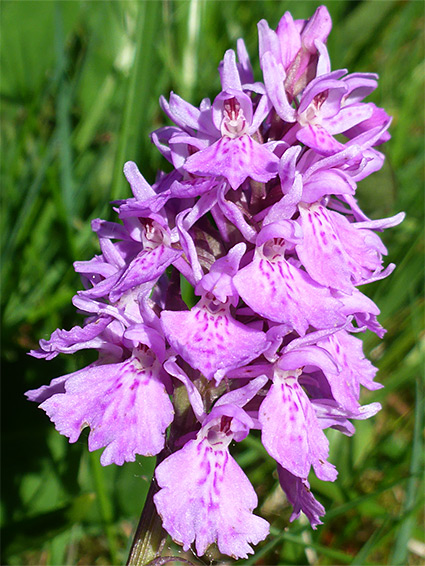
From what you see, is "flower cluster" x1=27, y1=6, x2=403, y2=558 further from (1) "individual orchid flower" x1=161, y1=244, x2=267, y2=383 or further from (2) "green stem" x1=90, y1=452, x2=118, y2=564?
(2) "green stem" x1=90, y1=452, x2=118, y2=564

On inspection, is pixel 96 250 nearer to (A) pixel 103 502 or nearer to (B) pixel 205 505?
(A) pixel 103 502

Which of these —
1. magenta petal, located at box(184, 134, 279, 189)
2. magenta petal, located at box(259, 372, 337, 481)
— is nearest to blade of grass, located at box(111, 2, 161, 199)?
magenta petal, located at box(184, 134, 279, 189)

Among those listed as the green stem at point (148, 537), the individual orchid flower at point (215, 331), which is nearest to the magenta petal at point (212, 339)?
the individual orchid flower at point (215, 331)

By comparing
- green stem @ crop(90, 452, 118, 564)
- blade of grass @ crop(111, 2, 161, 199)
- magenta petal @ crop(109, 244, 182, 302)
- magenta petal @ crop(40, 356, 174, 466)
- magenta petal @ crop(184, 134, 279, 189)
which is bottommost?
green stem @ crop(90, 452, 118, 564)

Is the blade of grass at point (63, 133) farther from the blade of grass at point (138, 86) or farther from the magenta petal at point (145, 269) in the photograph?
the magenta petal at point (145, 269)

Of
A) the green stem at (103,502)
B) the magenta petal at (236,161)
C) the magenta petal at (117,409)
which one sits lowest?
the green stem at (103,502)

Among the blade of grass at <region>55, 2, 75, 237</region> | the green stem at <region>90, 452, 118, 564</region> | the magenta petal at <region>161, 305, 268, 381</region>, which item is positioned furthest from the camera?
the blade of grass at <region>55, 2, 75, 237</region>

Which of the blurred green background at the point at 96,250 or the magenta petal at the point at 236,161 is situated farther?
the blurred green background at the point at 96,250

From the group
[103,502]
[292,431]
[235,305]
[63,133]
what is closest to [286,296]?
[235,305]
